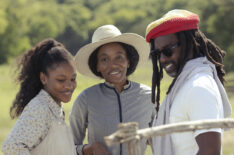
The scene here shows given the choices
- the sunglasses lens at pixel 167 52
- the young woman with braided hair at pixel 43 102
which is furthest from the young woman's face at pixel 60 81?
the sunglasses lens at pixel 167 52

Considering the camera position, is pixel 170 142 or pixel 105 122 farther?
pixel 105 122

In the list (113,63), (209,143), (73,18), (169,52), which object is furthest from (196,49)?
(73,18)

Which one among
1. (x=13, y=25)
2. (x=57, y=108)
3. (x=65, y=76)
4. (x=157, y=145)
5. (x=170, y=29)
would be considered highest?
(x=13, y=25)

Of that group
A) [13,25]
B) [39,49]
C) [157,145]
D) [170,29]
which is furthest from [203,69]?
[13,25]

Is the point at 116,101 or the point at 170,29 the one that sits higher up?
the point at 170,29

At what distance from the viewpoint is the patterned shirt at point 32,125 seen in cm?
251

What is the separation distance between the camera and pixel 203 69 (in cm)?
231

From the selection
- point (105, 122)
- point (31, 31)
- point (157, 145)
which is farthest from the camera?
point (31, 31)

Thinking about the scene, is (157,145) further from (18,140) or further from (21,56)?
(21,56)

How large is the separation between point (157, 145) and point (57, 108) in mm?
651

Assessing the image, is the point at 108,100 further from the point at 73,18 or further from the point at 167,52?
the point at 73,18

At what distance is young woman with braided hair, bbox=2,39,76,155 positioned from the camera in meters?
2.55

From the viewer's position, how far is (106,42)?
3260 mm

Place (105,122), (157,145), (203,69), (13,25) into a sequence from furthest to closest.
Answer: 1. (13,25)
2. (105,122)
3. (157,145)
4. (203,69)
